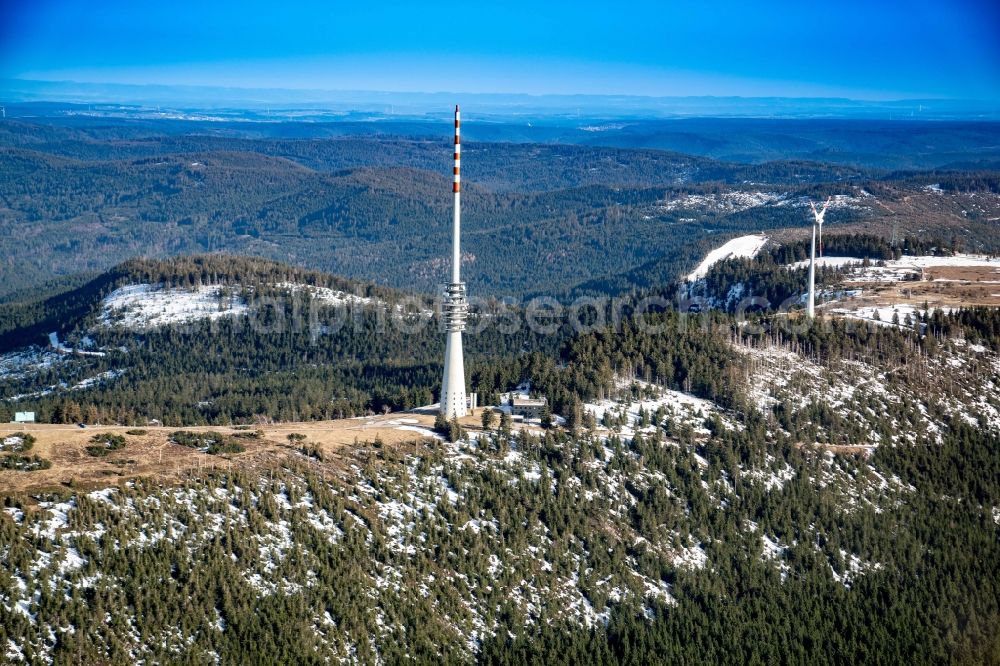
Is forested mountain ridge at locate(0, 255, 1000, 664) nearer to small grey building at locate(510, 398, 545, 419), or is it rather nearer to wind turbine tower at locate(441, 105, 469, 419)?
small grey building at locate(510, 398, 545, 419)

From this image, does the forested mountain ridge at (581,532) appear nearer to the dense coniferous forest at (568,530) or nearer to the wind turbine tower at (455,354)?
the dense coniferous forest at (568,530)

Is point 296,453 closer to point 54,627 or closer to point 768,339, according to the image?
point 54,627

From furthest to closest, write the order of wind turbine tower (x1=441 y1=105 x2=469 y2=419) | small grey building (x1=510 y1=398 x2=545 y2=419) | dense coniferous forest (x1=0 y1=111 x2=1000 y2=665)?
small grey building (x1=510 y1=398 x2=545 y2=419) < wind turbine tower (x1=441 y1=105 x2=469 y2=419) < dense coniferous forest (x1=0 y1=111 x2=1000 y2=665)

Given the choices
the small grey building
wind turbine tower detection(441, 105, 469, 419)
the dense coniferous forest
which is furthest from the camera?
the small grey building

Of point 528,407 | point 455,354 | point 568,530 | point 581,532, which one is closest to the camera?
point 568,530

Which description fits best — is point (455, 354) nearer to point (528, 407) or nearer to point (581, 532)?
point (528, 407)

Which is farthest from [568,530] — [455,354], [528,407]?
[455,354]

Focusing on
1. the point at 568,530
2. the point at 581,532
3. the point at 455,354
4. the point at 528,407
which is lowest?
the point at 581,532

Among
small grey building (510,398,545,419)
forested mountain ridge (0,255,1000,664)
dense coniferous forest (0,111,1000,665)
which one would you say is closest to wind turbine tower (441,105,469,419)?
dense coniferous forest (0,111,1000,665)

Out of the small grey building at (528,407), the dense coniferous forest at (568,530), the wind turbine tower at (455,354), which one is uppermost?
the wind turbine tower at (455,354)

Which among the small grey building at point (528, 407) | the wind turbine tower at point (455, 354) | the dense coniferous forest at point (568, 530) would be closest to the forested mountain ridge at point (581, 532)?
the dense coniferous forest at point (568, 530)

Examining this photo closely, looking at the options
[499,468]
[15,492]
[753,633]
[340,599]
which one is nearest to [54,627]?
[15,492]

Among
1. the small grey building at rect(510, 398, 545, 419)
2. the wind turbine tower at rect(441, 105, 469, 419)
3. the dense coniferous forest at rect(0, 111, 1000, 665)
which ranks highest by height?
the wind turbine tower at rect(441, 105, 469, 419)
